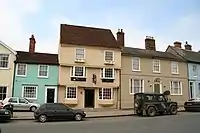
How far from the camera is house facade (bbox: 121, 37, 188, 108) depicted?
30609 millimetres

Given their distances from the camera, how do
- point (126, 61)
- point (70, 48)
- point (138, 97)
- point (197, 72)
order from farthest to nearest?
point (197, 72)
point (126, 61)
point (70, 48)
point (138, 97)

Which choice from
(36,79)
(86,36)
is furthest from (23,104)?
(86,36)

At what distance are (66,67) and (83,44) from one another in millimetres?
3453

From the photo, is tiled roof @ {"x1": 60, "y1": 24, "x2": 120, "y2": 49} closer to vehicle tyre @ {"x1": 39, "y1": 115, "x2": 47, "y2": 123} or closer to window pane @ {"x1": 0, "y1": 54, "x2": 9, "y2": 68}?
window pane @ {"x1": 0, "y1": 54, "x2": 9, "y2": 68}

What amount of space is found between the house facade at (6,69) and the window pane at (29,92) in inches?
61.9

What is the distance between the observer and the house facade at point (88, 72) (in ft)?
92.5

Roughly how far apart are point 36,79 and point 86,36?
8.50m

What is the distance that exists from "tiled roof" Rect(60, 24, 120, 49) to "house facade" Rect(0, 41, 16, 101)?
5.95 m

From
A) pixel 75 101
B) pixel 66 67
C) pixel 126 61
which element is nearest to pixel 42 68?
pixel 66 67

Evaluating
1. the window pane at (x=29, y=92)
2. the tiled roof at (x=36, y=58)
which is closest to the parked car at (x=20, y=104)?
the window pane at (x=29, y=92)

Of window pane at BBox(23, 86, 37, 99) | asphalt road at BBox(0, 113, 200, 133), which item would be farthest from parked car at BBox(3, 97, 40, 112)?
asphalt road at BBox(0, 113, 200, 133)

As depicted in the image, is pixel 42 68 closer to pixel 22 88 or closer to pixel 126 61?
pixel 22 88

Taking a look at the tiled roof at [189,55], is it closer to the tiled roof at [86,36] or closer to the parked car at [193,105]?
the parked car at [193,105]

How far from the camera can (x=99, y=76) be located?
29.5 metres
